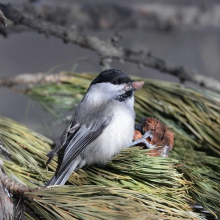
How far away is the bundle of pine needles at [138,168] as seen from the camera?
0.85 meters

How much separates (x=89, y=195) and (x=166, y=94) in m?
0.56

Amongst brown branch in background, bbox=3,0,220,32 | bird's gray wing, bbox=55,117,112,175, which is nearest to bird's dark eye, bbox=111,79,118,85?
bird's gray wing, bbox=55,117,112,175

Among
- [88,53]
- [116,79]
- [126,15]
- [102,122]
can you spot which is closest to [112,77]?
[116,79]

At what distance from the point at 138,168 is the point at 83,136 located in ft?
1.06

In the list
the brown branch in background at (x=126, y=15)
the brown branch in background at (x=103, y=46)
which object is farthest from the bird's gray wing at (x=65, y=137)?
the brown branch in background at (x=126, y=15)

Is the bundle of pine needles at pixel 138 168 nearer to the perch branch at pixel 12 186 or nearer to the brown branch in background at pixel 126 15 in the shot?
the perch branch at pixel 12 186

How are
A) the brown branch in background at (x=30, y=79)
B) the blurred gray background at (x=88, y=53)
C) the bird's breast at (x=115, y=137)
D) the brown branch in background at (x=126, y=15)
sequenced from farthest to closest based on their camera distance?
the blurred gray background at (x=88, y=53) < the brown branch in background at (x=126, y=15) < the brown branch in background at (x=30, y=79) < the bird's breast at (x=115, y=137)

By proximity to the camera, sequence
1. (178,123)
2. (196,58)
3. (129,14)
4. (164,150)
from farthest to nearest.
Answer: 1. (196,58)
2. (129,14)
3. (178,123)
4. (164,150)

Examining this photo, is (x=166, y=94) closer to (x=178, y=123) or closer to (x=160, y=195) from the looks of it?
(x=178, y=123)

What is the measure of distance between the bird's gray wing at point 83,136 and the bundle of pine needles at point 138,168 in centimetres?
6

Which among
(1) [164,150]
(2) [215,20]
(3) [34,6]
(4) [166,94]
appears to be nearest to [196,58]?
(2) [215,20]

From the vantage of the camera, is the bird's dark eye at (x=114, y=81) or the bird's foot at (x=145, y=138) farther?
the bird's dark eye at (x=114, y=81)

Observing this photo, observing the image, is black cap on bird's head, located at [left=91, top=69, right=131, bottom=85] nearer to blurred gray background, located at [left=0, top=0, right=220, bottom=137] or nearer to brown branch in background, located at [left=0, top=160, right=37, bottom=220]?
brown branch in background, located at [left=0, top=160, right=37, bottom=220]

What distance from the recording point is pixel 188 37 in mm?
3307
